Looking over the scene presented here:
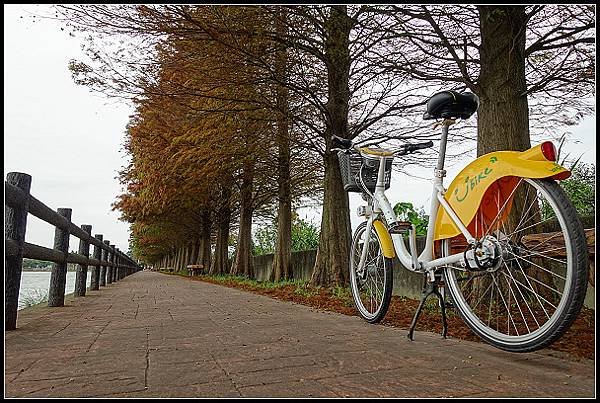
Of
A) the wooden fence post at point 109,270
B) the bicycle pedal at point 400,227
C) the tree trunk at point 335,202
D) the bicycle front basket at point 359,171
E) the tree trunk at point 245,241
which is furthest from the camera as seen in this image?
the tree trunk at point 245,241

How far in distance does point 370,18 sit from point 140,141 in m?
9.22

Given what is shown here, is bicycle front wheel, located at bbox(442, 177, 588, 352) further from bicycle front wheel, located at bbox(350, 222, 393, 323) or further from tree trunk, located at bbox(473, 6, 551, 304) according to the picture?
tree trunk, located at bbox(473, 6, 551, 304)

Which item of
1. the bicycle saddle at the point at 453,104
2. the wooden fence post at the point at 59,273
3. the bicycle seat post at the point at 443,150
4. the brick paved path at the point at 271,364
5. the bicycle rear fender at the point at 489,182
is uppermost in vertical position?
the bicycle saddle at the point at 453,104

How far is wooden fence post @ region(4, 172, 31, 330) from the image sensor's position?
137 inches

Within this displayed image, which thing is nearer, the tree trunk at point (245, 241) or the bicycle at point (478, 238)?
the bicycle at point (478, 238)

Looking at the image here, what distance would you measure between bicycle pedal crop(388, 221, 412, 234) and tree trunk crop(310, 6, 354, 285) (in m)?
4.24

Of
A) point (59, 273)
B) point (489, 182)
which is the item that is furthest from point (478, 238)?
point (59, 273)

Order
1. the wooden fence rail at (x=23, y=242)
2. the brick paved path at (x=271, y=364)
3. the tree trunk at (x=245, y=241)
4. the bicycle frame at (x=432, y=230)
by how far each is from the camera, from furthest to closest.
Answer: the tree trunk at (x=245, y=241) → the wooden fence rail at (x=23, y=242) → the bicycle frame at (x=432, y=230) → the brick paved path at (x=271, y=364)

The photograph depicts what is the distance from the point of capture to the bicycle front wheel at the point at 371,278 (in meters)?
3.57

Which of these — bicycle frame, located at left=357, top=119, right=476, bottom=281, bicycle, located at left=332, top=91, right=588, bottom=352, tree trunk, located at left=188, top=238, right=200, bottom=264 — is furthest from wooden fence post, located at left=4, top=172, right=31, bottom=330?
tree trunk, located at left=188, top=238, right=200, bottom=264

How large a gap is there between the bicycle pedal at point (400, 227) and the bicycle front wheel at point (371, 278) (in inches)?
11.9

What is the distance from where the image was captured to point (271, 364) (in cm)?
223

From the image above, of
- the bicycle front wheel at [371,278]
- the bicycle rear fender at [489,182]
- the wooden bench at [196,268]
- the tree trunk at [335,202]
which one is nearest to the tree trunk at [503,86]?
the bicycle front wheel at [371,278]

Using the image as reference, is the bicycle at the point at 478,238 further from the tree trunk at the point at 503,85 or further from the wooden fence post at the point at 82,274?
the wooden fence post at the point at 82,274
